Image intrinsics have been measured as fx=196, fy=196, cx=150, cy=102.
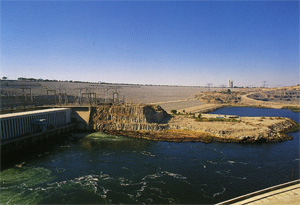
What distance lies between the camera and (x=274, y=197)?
16.0 m

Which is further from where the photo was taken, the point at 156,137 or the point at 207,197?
the point at 156,137

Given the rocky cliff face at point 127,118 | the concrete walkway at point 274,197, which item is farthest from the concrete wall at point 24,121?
the concrete walkway at point 274,197

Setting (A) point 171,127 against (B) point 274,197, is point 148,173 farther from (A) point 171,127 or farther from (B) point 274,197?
(A) point 171,127

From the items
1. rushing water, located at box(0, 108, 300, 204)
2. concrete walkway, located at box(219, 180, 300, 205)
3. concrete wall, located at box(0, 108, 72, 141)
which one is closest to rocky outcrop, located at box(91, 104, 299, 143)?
rushing water, located at box(0, 108, 300, 204)

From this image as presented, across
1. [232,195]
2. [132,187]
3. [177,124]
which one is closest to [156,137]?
[177,124]

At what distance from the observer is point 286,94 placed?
483ft

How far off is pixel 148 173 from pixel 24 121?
26792 millimetres

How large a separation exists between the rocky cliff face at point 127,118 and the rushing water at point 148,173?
31.4 ft

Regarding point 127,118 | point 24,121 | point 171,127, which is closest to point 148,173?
point 171,127

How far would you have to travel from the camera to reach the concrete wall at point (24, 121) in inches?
1299

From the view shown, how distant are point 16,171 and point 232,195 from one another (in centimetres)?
2646

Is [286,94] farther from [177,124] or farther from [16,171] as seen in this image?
[16,171]

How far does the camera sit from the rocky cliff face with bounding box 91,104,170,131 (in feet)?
154

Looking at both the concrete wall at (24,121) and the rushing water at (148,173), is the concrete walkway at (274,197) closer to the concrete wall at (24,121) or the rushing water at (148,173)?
the rushing water at (148,173)
